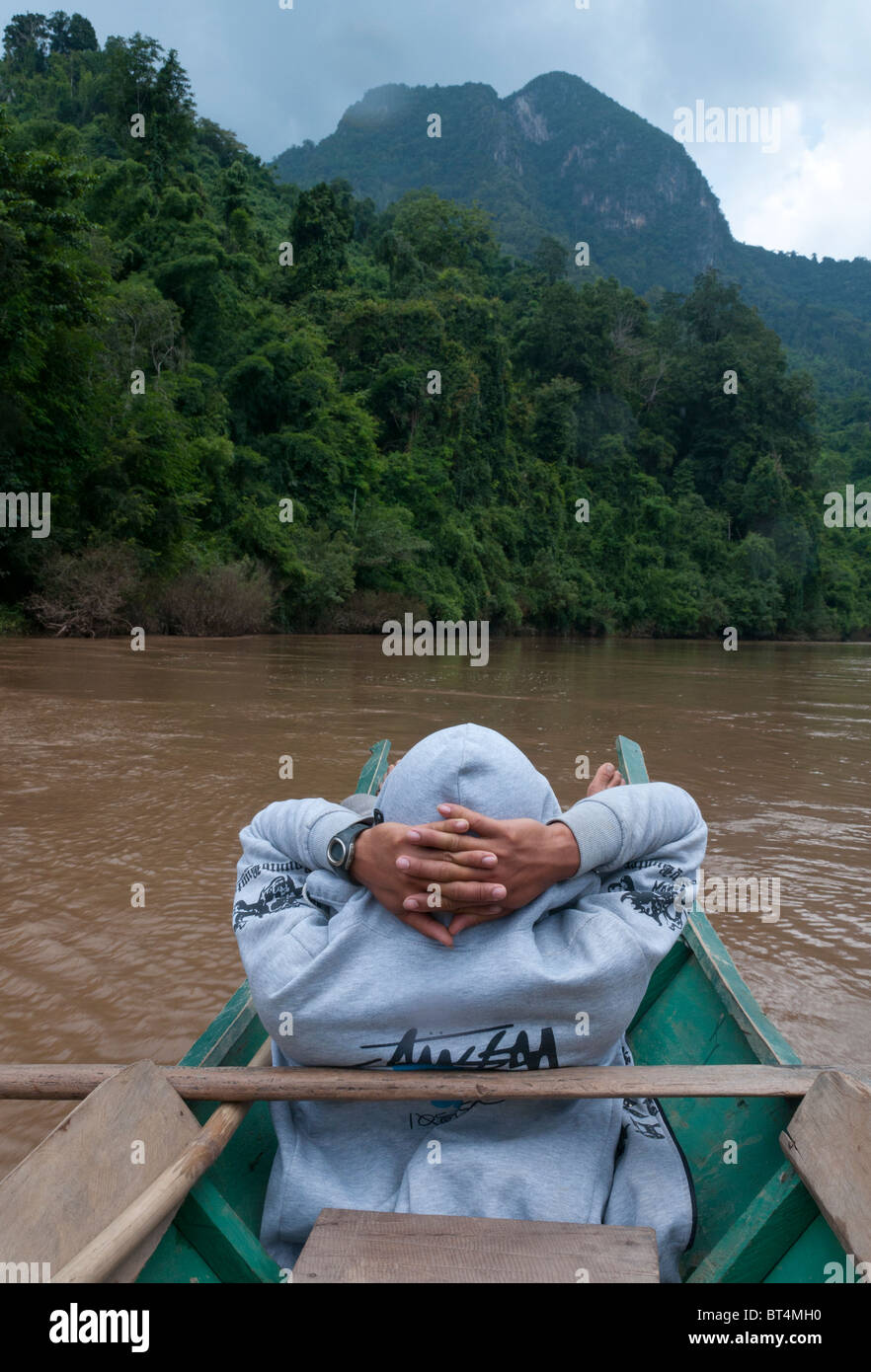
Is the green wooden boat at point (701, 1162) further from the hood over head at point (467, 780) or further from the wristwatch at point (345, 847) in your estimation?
the hood over head at point (467, 780)

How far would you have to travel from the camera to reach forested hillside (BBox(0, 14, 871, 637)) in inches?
599

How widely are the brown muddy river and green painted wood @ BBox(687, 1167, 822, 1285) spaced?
1.45 meters

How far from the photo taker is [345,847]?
1339 mm

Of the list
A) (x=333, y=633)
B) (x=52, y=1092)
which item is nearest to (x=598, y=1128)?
(x=52, y=1092)

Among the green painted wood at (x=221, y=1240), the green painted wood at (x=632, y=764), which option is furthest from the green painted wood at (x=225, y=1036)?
the green painted wood at (x=632, y=764)

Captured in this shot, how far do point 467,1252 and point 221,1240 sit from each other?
0.36m

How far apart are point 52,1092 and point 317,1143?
404mm

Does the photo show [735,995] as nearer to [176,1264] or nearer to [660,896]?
[660,896]

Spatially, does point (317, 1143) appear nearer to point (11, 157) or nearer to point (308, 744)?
point (308, 744)

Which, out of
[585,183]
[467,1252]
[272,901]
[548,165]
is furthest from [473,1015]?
[548,165]

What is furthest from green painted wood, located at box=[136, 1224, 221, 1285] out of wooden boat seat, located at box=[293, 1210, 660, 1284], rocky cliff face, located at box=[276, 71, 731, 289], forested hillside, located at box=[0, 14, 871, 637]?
rocky cliff face, located at box=[276, 71, 731, 289]

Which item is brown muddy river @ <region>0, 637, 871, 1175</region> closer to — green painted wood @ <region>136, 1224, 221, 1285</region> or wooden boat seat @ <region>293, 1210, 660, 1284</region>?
green painted wood @ <region>136, 1224, 221, 1285</region>

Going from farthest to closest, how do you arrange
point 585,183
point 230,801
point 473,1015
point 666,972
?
point 585,183 < point 230,801 < point 666,972 < point 473,1015
